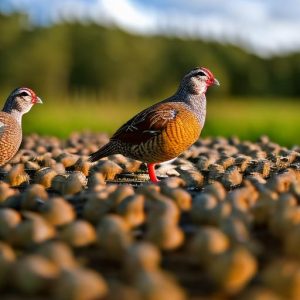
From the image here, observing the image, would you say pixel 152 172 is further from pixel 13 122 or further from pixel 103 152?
pixel 13 122

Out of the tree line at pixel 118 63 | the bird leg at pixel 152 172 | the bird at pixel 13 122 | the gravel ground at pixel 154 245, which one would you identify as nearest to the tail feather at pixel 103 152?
the bird leg at pixel 152 172

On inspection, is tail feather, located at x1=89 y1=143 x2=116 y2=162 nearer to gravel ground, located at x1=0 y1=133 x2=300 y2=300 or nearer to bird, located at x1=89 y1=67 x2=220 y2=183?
bird, located at x1=89 y1=67 x2=220 y2=183

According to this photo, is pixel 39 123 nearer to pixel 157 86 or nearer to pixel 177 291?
pixel 177 291

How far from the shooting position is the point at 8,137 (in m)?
4.55

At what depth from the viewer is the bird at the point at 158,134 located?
4453 mm

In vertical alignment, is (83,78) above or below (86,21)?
below

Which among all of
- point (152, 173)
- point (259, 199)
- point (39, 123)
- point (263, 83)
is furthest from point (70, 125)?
point (263, 83)

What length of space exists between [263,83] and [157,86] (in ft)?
35.0

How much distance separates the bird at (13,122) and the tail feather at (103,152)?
602 mm

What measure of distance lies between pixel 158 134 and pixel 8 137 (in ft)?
3.83

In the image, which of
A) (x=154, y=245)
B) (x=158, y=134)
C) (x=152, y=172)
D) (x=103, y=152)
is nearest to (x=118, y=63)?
(x=103, y=152)

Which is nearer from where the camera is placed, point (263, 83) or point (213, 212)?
point (213, 212)

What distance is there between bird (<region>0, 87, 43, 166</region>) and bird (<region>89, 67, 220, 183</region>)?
62 centimetres

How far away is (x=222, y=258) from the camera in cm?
157
